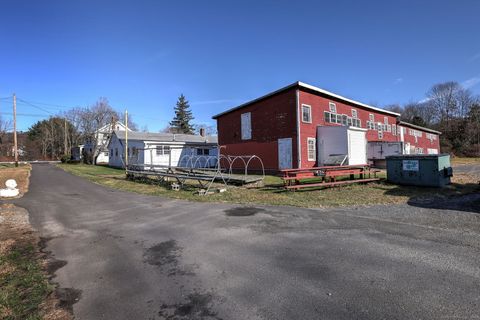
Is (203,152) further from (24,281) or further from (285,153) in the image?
(24,281)

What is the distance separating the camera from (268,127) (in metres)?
23.0

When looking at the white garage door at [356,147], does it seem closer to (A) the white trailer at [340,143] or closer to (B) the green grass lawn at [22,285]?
(A) the white trailer at [340,143]

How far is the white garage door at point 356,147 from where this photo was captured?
21.4m

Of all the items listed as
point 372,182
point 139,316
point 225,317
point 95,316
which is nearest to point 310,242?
point 225,317

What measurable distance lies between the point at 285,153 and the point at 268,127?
2752 mm

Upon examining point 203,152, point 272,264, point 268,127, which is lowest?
point 272,264

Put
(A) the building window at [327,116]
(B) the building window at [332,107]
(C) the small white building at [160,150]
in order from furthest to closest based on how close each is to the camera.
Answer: (C) the small white building at [160,150], (B) the building window at [332,107], (A) the building window at [327,116]

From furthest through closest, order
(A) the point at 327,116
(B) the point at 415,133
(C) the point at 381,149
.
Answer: (B) the point at 415,133 → (C) the point at 381,149 → (A) the point at 327,116

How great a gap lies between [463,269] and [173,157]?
31.3 metres

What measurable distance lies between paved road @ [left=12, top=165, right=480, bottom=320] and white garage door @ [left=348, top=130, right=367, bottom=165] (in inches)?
513

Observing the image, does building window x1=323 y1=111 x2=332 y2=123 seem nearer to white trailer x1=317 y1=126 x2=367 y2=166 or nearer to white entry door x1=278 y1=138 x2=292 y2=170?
white trailer x1=317 y1=126 x2=367 y2=166

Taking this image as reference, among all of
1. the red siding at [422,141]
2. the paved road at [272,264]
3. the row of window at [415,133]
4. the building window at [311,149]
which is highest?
the row of window at [415,133]

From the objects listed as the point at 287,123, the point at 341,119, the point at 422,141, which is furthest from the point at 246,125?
Answer: the point at 422,141

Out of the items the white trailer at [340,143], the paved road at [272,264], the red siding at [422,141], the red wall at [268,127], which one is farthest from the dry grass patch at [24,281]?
the red siding at [422,141]
